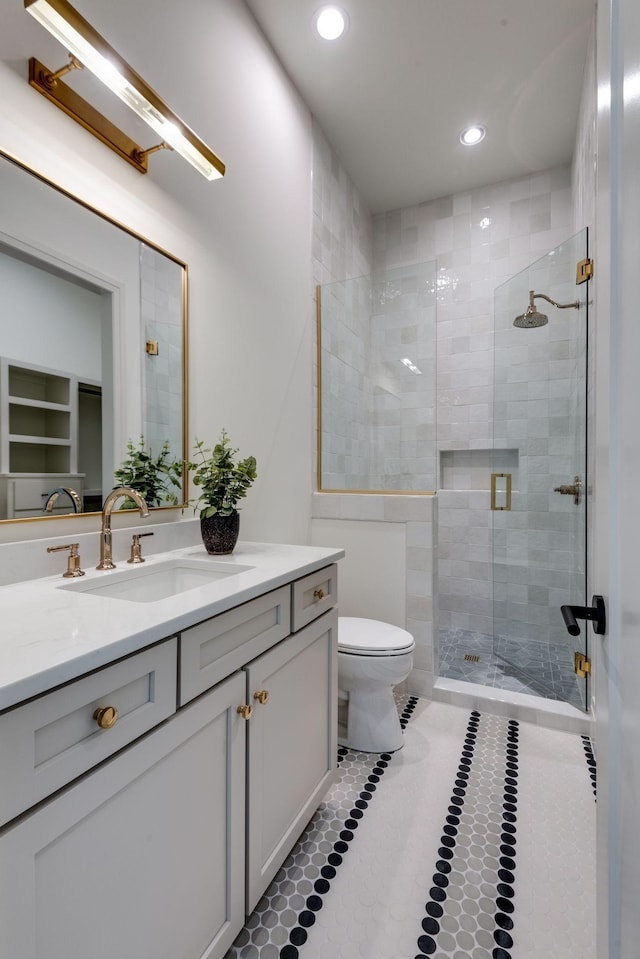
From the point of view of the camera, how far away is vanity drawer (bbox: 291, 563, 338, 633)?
1.27 meters

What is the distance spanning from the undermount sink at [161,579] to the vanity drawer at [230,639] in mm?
151

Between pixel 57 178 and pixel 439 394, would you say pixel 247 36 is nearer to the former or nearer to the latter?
pixel 57 178

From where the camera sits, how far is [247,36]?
6.51 ft

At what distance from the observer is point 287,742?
1.22 meters

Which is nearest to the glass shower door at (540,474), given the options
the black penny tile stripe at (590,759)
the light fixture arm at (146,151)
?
the black penny tile stripe at (590,759)

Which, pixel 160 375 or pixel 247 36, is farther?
pixel 247 36

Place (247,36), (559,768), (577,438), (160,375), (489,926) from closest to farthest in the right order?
(489,926)
(160,375)
(559,768)
(247,36)
(577,438)

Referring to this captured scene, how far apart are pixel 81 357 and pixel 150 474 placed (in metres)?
0.41

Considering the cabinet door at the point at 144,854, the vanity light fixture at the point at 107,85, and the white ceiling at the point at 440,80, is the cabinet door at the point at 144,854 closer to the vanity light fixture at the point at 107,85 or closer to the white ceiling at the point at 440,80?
the vanity light fixture at the point at 107,85

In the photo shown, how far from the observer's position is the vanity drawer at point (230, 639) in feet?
2.85

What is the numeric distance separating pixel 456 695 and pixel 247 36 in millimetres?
3080

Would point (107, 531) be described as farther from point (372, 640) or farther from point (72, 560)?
point (372, 640)

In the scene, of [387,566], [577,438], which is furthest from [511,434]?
[387,566]

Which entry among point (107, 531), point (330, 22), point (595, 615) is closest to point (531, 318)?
point (330, 22)
